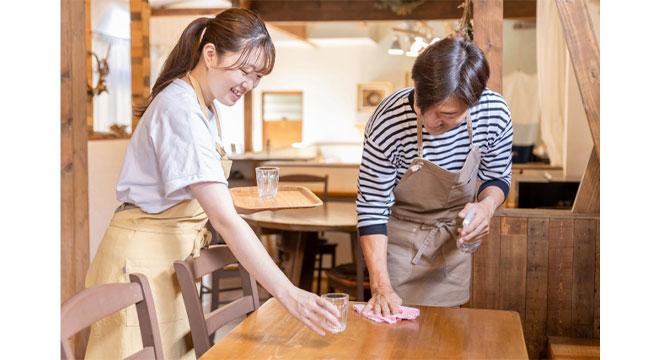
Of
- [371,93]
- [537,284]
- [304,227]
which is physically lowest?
[537,284]

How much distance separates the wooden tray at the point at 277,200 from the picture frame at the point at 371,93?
967 cm

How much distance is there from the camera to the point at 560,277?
308 cm

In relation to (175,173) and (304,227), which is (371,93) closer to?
(304,227)

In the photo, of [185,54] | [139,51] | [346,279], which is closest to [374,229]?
[185,54]

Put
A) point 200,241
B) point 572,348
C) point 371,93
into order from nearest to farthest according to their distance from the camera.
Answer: point 200,241
point 572,348
point 371,93

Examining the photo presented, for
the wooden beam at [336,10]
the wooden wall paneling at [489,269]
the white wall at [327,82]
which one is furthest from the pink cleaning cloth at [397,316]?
the white wall at [327,82]

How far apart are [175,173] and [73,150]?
4.60ft

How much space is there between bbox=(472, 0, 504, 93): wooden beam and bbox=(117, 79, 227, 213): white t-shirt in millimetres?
1430

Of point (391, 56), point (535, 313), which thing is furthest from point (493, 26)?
point (391, 56)

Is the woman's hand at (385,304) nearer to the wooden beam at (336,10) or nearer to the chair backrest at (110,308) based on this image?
the chair backrest at (110,308)

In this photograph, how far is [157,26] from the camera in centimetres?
1083

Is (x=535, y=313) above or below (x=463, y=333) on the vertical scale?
below
